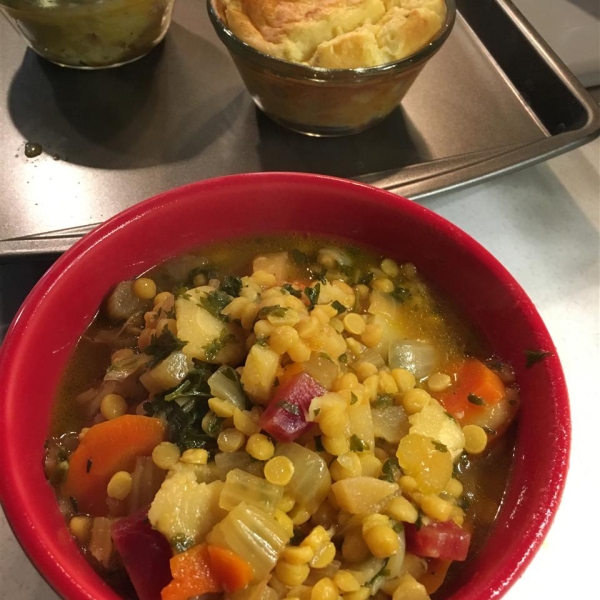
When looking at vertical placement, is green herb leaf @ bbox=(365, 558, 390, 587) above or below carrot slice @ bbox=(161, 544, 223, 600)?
below

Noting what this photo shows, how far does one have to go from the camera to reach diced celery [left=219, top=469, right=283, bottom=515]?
97cm

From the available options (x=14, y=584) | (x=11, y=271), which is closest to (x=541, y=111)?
(x=11, y=271)

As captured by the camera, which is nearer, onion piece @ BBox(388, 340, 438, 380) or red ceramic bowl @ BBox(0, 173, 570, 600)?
red ceramic bowl @ BBox(0, 173, 570, 600)

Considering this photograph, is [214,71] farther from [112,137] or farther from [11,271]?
[11,271]

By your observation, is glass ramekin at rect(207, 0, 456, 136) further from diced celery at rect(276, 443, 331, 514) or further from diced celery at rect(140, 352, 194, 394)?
diced celery at rect(276, 443, 331, 514)

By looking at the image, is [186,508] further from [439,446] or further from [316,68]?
[316,68]

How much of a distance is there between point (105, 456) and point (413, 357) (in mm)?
686

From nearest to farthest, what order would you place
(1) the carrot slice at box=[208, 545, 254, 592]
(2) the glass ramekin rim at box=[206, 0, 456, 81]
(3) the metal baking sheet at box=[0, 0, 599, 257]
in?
(1) the carrot slice at box=[208, 545, 254, 592] → (2) the glass ramekin rim at box=[206, 0, 456, 81] → (3) the metal baking sheet at box=[0, 0, 599, 257]

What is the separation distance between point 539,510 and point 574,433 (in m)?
0.68

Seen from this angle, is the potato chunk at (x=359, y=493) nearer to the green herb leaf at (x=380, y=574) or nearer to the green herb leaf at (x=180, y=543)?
the green herb leaf at (x=380, y=574)

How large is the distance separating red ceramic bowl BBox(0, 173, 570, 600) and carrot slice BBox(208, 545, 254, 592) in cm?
17

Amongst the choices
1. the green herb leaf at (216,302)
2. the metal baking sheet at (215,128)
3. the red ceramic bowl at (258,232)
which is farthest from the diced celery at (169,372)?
the metal baking sheet at (215,128)

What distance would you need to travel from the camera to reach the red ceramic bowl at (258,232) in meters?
0.99

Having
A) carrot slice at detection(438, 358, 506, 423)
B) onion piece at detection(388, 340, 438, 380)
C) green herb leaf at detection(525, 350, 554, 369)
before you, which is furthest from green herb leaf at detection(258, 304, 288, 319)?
green herb leaf at detection(525, 350, 554, 369)
